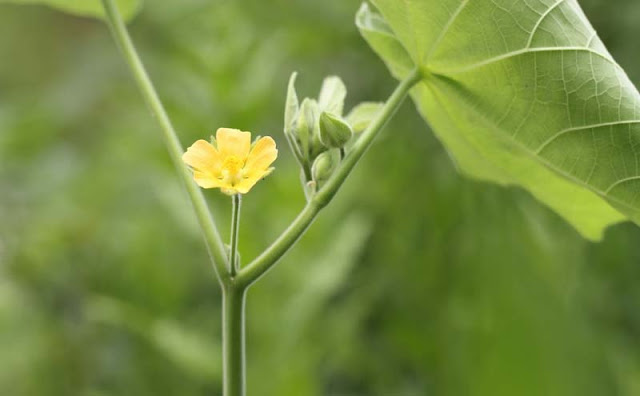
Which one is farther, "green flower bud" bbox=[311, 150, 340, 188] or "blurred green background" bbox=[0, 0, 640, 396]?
"blurred green background" bbox=[0, 0, 640, 396]

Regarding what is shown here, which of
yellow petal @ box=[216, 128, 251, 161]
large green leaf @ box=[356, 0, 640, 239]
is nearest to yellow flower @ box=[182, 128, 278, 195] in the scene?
yellow petal @ box=[216, 128, 251, 161]

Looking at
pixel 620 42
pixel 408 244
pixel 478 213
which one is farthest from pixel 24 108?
pixel 620 42

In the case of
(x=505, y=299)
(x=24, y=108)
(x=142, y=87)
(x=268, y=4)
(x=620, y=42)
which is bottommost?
(x=505, y=299)

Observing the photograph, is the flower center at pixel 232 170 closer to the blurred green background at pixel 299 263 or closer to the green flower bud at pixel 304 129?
the green flower bud at pixel 304 129

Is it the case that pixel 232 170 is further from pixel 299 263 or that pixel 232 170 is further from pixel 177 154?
pixel 299 263

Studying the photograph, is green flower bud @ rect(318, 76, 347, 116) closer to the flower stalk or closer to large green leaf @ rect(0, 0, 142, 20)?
the flower stalk

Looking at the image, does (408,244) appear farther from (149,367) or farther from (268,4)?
(268,4)

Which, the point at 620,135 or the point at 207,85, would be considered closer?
the point at 620,135
